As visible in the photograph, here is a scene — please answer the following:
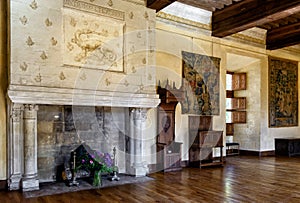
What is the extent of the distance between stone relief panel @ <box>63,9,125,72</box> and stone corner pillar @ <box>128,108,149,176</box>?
3.41ft

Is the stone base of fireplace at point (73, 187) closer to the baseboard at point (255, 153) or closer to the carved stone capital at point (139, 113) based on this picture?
the carved stone capital at point (139, 113)

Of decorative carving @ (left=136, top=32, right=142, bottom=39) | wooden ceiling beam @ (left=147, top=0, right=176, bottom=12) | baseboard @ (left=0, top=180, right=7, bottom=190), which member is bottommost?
baseboard @ (left=0, top=180, right=7, bottom=190)

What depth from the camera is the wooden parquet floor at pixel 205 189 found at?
4.24m

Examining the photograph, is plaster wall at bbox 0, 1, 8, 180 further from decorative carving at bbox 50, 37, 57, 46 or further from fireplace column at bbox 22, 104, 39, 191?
decorative carving at bbox 50, 37, 57, 46

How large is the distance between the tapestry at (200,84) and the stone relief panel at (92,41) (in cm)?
220

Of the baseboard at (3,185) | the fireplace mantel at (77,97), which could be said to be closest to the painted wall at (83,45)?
the fireplace mantel at (77,97)

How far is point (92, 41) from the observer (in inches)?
207

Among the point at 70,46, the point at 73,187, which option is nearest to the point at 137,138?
the point at 73,187

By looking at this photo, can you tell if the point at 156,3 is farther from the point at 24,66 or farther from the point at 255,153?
the point at 255,153

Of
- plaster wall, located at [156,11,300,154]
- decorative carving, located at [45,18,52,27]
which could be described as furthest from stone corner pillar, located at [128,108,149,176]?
decorative carving, located at [45,18,52,27]

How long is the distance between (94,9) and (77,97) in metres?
1.74

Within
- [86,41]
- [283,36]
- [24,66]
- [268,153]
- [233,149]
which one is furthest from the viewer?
[233,149]

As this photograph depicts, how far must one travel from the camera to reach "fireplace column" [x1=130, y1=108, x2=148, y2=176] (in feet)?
19.2

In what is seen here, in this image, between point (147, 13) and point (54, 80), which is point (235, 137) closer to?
point (147, 13)
